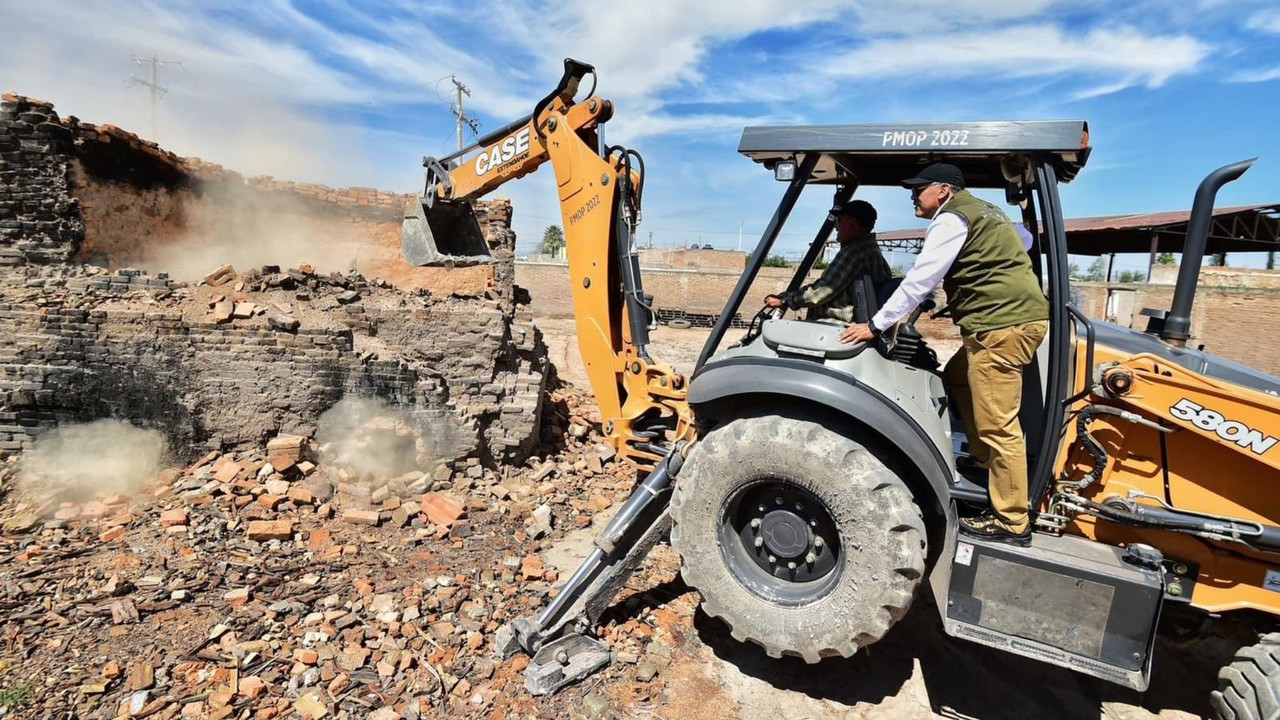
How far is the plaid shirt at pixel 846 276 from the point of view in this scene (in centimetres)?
357

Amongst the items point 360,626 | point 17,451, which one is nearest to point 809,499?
point 360,626

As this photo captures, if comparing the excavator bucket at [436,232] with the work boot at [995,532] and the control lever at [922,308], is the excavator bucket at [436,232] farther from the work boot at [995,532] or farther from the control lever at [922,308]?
the work boot at [995,532]

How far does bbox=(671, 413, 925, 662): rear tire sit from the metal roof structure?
8881 mm

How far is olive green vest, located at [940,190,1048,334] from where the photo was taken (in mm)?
2840

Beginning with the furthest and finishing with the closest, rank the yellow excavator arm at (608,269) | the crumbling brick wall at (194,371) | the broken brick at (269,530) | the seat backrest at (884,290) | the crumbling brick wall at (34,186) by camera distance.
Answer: the crumbling brick wall at (34,186), the crumbling brick wall at (194,371), the broken brick at (269,530), the yellow excavator arm at (608,269), the seat backrest at (884,290)

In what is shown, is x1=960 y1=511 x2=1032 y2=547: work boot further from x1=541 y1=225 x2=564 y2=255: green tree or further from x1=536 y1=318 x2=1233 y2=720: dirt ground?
x1=541 y1=225 x2=564 y2=255: green tree

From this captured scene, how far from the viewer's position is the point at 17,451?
5098 mm

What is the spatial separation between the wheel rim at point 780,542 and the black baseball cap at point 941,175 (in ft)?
4.86

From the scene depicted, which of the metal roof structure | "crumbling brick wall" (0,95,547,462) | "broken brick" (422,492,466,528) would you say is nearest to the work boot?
"broken brick" (422,492,466,528)

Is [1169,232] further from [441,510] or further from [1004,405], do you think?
[441,510]

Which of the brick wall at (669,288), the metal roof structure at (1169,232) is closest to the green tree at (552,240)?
the brick wall at (669,288)

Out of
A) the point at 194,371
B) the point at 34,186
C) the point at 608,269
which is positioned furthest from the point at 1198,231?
the point at 34,186

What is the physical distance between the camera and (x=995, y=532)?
289cm

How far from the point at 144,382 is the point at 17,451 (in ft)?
3.35
